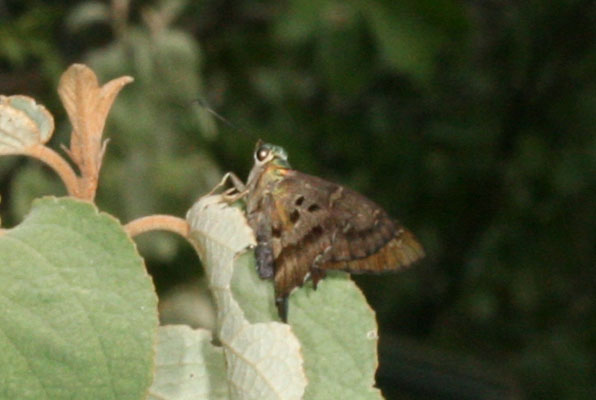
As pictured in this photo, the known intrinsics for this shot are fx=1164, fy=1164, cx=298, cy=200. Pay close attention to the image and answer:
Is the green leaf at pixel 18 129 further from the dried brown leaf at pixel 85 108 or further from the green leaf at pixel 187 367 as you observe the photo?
the green leaf at pixel 187 367

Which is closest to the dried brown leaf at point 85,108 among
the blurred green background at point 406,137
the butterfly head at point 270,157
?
the butterfly head at point 270,157

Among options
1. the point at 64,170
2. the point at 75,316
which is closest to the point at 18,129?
the point at 64,170

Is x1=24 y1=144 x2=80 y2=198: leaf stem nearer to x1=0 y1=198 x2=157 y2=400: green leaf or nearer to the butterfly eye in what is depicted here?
x1=0 y1=198 x2=157 y2=400: green leaf

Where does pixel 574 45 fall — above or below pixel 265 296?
above

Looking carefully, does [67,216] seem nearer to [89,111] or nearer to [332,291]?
[89,111]

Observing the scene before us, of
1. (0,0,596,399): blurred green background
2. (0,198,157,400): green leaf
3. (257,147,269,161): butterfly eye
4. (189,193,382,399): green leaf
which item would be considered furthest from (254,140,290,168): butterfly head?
(0,0,596,399): blurred green background

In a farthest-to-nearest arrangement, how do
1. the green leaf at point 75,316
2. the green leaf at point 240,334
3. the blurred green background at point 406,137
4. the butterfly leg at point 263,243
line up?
the blurred green background at point 406,137 → the butterfly leg at point 263,243 → the green leaf at point 240,334 → the green leaf at point 75,316

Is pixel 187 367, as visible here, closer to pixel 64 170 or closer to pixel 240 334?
pixel 240 334

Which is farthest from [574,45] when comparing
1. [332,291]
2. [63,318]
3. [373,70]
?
→ [63,318]
